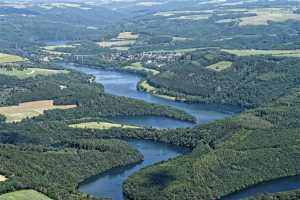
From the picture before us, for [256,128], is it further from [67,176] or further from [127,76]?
[127,76]

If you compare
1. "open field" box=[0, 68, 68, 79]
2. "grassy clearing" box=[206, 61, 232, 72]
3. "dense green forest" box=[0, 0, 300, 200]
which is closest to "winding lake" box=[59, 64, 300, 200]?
"dense green forest" box=[0, 0, 300, 200]

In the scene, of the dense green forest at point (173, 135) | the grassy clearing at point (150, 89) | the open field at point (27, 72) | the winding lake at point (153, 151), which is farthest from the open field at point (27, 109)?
the open field at point (27, 72)

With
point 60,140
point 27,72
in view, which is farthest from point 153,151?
point 27,72

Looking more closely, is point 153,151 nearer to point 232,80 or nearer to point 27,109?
point 27,109

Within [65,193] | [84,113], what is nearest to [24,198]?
[65,193]

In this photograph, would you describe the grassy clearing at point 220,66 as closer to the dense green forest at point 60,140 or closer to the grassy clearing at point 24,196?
the dense green forest at point 60,140

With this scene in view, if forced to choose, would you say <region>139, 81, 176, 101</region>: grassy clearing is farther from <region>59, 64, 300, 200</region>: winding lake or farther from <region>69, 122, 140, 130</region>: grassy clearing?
<region>69, 122, 140, 130</region>: grassy clearing
